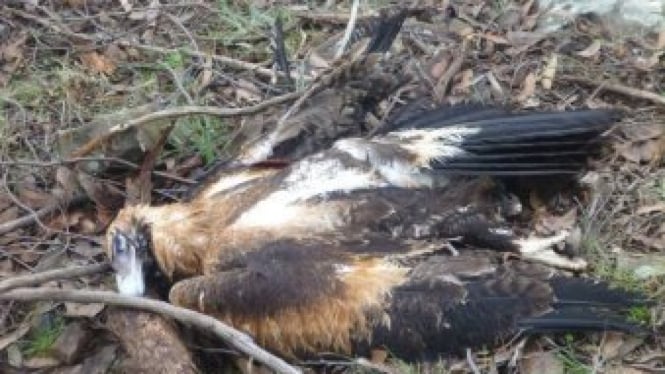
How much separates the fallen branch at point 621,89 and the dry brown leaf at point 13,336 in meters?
2.64

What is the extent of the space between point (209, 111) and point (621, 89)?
1847 millimetres

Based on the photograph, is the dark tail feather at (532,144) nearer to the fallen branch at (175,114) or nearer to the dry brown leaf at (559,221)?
the dry brown leaf at (559,221)

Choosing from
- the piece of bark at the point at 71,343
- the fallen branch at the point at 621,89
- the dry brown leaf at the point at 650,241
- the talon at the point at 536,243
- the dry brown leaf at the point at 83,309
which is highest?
the fallen branch at the point at 621,89

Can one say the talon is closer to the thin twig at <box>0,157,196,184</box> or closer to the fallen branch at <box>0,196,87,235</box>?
the thin twig at <box>0,157,196,184</box>

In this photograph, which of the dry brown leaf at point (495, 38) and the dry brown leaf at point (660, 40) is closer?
the dry brown leaf at point (660, 40)

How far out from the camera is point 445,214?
13.8 ft

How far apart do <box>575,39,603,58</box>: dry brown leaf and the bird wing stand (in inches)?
72.4

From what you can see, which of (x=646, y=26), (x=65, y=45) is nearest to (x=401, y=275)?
(x=646, y=26)

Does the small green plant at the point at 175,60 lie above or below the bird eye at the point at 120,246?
above

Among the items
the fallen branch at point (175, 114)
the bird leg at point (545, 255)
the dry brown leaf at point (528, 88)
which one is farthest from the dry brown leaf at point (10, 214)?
the dry brown leaf at point (528, 88)

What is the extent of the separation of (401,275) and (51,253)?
1.66m

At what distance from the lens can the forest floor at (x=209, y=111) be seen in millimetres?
4188

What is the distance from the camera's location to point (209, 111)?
4754 millimetres

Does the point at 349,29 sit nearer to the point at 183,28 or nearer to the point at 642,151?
the point at 183,28
